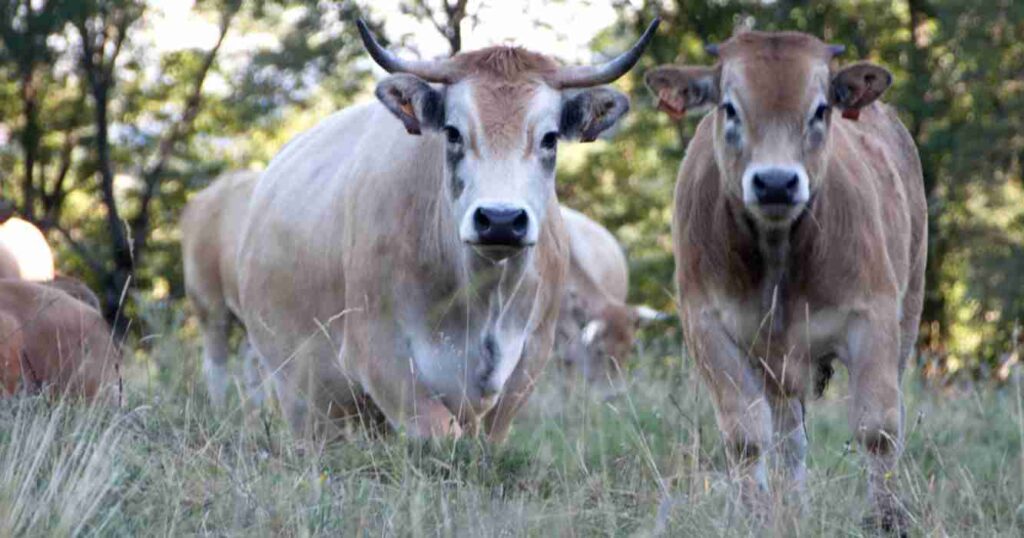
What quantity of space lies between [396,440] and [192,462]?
1.18 meters

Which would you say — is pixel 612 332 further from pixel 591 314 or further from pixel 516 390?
pixel 516 390

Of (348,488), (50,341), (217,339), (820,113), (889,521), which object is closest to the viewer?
(348,488)

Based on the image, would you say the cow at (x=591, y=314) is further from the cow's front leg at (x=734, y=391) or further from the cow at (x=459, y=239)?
the cow's front leg at (x=734, y=391)

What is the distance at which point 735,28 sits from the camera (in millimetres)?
20000

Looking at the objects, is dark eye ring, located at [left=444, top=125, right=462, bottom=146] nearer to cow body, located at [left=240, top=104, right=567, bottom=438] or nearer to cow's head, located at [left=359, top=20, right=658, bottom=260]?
cow's head, located at [left=359, top=20, right=658, bottom=260]

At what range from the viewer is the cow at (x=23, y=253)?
37.9ft

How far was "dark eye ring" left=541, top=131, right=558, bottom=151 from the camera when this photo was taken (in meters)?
7.41

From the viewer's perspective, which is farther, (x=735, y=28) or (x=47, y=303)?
(x=735, y=28)

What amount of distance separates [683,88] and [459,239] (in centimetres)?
120

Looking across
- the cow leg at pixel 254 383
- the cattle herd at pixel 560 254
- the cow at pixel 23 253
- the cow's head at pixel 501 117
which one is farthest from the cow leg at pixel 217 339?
the cow's head at pixel 501 117

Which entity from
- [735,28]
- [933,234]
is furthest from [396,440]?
[933,234]

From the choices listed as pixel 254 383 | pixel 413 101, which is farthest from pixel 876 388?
pixel 254 383

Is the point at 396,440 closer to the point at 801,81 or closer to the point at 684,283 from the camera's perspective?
the point at 684,283

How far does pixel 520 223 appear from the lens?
22.7 feet
